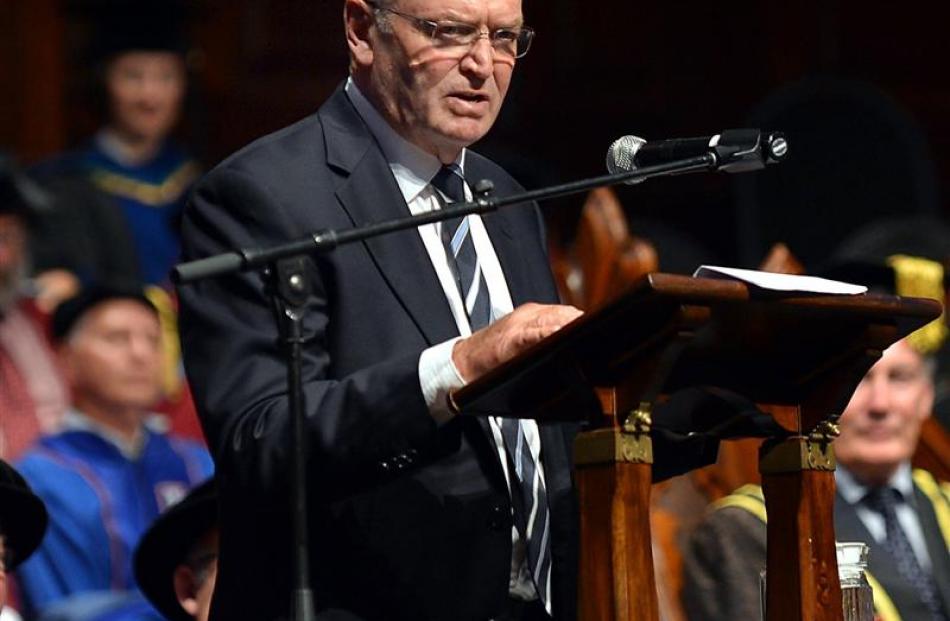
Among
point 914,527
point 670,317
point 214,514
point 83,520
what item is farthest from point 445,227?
point 83,520

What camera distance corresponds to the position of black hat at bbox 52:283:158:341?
24.1 ft

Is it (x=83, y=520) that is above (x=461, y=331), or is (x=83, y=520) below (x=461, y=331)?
above

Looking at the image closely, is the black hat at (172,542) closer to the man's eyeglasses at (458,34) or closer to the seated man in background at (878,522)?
the man's eyeglasses at (458,34)

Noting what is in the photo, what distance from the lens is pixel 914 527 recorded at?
5336 mm

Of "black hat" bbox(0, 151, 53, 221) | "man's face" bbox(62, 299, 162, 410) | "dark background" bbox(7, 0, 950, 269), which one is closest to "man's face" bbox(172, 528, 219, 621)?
"man's face" bbox(62, 299, 162, 410)

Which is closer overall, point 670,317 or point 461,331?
point 670,317

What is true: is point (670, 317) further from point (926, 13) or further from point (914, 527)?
point (926, 13)

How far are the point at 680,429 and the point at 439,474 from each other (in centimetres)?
36

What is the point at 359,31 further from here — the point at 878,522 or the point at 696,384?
the point at 878,522

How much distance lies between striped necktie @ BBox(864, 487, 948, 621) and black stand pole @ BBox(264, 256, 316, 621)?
248cm

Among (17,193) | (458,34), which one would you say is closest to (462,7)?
(458,34)

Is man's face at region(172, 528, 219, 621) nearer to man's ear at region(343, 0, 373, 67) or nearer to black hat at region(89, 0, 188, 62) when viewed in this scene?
man's ear at region(343, 0, 373, 67)

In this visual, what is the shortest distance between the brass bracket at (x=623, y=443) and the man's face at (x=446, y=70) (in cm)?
62

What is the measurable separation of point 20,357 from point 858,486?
3.21m
